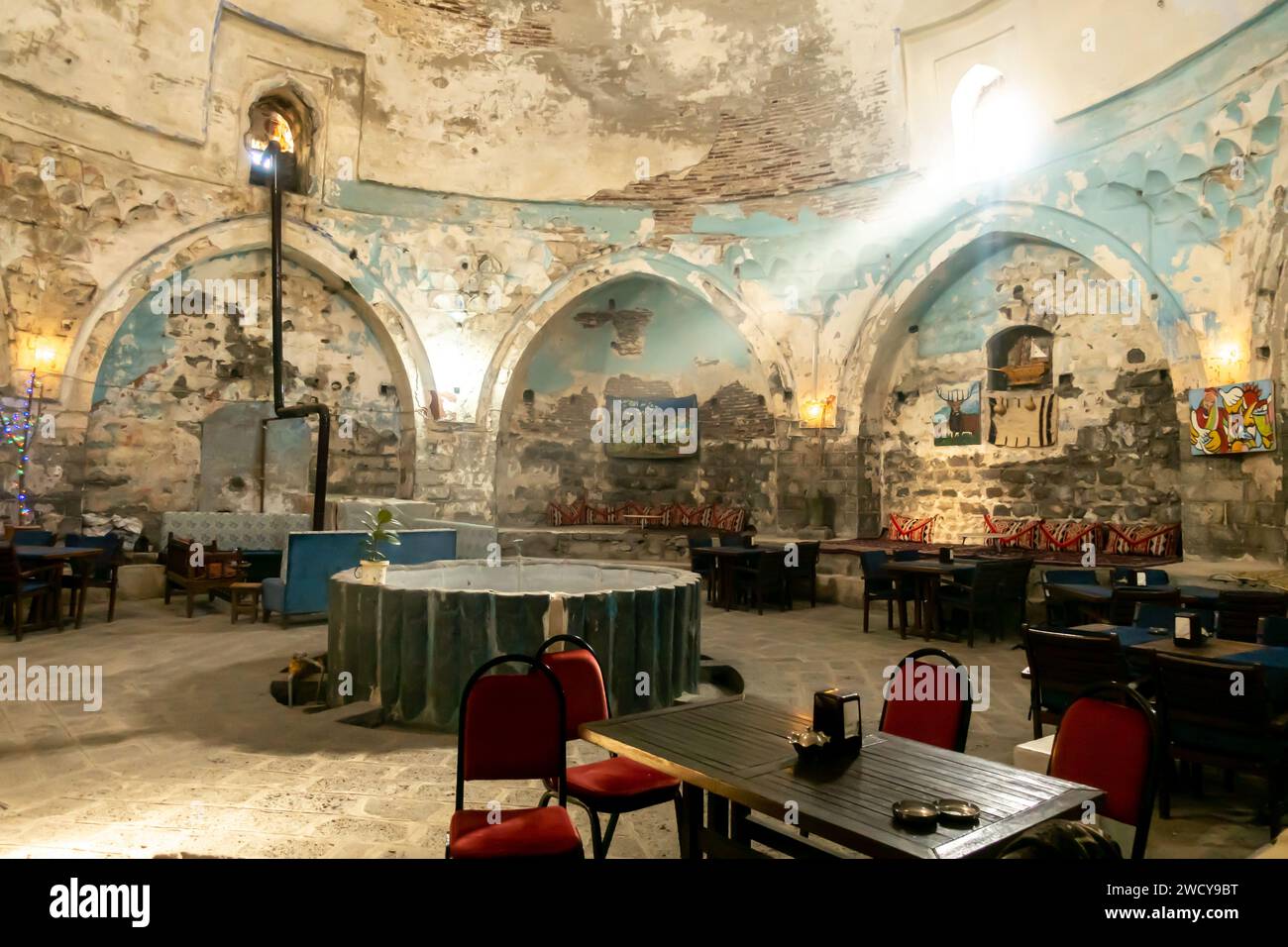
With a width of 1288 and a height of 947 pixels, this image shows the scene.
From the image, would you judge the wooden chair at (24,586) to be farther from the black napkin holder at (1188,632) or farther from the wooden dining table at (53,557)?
the black napkin holder at (1188,632)

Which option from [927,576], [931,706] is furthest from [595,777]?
[927,576]

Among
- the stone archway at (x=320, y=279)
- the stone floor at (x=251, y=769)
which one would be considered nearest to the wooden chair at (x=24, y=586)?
the stone floor at (x=251, y=769)

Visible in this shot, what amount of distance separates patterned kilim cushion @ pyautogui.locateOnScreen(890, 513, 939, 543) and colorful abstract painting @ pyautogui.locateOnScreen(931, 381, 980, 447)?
3.95 feet

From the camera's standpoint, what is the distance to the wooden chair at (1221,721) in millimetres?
3387

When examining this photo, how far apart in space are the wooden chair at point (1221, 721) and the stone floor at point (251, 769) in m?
0.31

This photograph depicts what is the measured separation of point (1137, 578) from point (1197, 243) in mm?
3903

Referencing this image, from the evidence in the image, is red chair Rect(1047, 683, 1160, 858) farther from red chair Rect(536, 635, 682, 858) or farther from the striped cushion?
the striped cushion

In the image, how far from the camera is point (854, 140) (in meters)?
12.1

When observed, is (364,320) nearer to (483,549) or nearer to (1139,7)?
(483,549)

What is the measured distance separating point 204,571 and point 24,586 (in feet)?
6.32

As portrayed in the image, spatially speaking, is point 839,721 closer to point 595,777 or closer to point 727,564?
point 595,777

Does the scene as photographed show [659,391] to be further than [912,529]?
Yes

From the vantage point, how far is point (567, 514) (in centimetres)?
1433
